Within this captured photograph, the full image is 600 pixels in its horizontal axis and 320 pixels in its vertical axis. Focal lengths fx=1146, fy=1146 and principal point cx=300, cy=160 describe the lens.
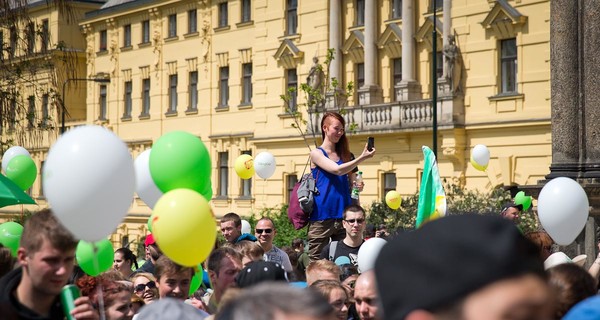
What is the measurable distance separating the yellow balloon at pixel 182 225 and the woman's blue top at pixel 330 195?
5.27 meters

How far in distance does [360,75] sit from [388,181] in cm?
405

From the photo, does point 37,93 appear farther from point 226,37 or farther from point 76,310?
point 226,37

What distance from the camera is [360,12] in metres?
40.4

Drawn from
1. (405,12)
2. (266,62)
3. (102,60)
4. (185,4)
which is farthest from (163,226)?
(102,60)

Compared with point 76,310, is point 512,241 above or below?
above

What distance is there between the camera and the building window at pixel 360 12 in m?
40.2

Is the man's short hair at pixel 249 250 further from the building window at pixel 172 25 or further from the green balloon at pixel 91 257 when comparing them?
the building window at pixel 172 25

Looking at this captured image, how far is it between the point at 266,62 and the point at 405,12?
8032 millimetres

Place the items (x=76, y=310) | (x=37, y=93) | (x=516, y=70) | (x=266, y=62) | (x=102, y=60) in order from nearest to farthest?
(x=76, y=310)
(x=37, y=93)
(x=516, y=70)
(x=266, y=62)
(x=102, y=60)

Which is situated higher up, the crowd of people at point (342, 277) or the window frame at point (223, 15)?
the window frame at point (223, 15)

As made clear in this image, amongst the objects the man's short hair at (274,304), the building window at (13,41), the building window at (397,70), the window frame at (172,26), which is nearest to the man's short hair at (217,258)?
the man's short hair at (274,304)

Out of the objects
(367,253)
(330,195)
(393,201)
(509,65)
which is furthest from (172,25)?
(367,253)

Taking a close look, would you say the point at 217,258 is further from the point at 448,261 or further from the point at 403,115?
the point at 403,115

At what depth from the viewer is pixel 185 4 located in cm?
4850
